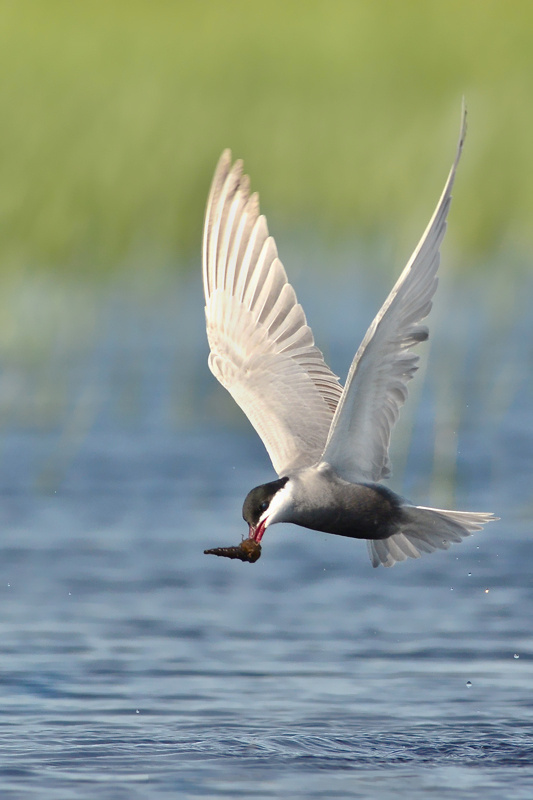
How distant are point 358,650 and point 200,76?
4790 mm

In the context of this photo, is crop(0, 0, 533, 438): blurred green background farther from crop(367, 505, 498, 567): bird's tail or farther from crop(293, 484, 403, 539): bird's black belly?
crop(293, 484, 403, 539): bird's black belly

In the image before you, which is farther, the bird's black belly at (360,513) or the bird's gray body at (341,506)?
the bird's black belly at (360,513)

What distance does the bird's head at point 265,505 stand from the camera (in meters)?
5.96

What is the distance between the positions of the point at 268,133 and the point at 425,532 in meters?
4.87

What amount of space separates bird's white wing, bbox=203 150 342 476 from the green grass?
335 centimetres

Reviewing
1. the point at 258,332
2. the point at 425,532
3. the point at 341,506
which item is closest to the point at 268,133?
the point at 258,332

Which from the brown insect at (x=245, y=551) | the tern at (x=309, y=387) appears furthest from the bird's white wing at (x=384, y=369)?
the brown insect at (x=245, y=551)

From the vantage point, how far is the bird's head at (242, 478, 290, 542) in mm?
5957

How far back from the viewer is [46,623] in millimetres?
7898

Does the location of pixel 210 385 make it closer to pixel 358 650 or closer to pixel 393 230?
pixel 393 230

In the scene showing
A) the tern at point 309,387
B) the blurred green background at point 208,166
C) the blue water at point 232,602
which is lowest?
the blue water at point 232,602

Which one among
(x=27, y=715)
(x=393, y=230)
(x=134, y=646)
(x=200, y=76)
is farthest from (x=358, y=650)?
(x=200, y=76)

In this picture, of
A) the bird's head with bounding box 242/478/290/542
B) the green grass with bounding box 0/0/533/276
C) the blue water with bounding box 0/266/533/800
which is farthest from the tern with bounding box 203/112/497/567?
the green grass with bounding box 0/0/533/276

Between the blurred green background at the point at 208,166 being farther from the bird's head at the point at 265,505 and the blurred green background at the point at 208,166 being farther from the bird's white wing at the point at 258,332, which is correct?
the bird's head at the point at 265,505
